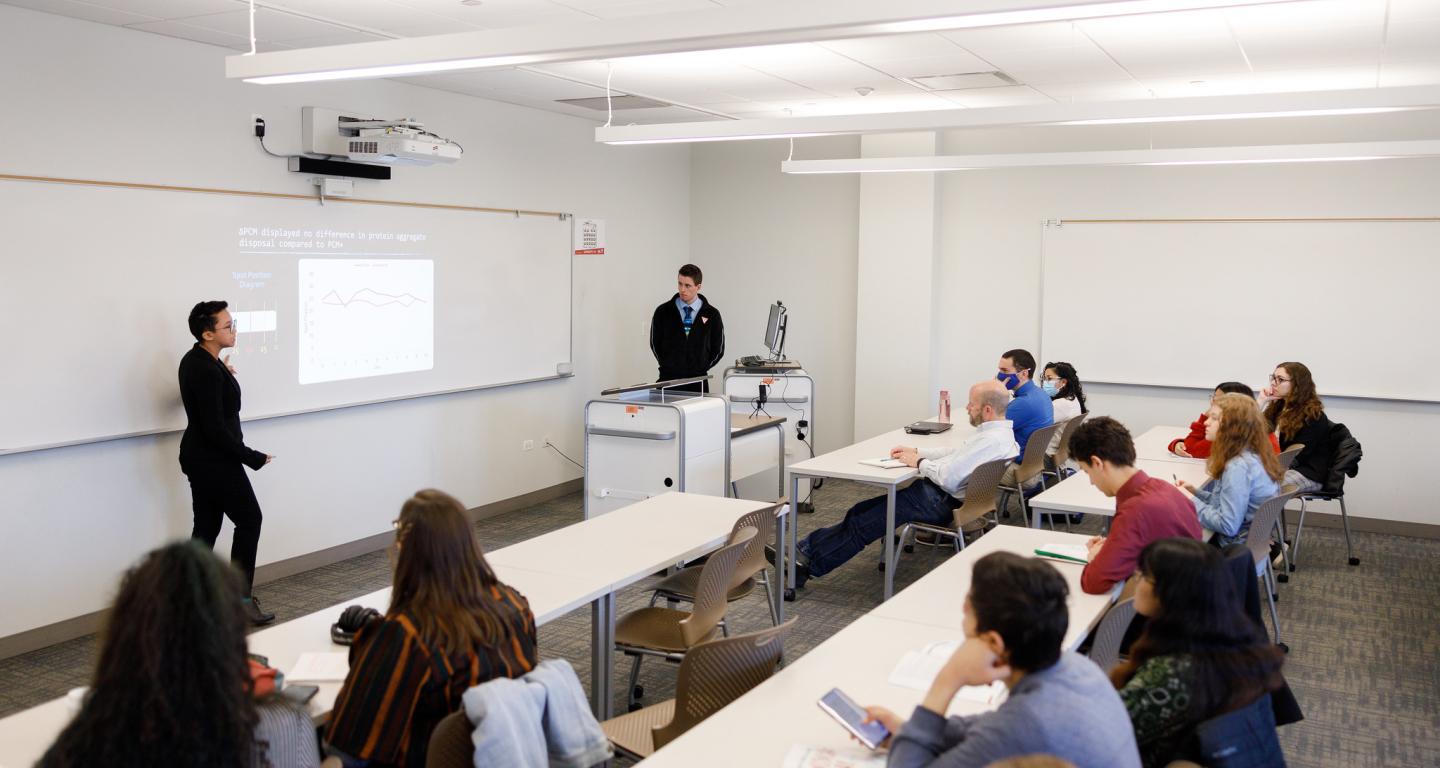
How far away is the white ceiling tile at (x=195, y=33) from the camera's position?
5.05 metres

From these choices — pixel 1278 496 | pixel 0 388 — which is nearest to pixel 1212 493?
pixel 1278 496

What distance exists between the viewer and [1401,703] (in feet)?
14.7

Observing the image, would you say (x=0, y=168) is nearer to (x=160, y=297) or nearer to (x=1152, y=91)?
(x=160, y=297)

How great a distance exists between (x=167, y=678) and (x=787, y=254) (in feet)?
26.3

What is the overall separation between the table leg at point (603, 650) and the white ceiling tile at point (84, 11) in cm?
341

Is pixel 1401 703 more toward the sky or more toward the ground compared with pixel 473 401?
more toward the ground

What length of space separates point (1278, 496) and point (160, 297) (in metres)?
5.20

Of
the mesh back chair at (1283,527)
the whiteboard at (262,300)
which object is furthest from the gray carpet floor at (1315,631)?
the whiteboard at (262,300)

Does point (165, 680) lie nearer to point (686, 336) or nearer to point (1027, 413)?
point (1027, 413)

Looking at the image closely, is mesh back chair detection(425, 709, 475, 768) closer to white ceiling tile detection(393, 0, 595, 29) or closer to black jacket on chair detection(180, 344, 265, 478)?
white ceiling tile detection(393, 0, 595, 29)

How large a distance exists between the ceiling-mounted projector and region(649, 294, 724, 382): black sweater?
2279 millimetres

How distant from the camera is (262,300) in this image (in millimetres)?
5828

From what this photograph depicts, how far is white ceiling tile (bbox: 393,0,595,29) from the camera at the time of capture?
4617 millimetres

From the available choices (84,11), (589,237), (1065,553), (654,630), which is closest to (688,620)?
(654,630)
